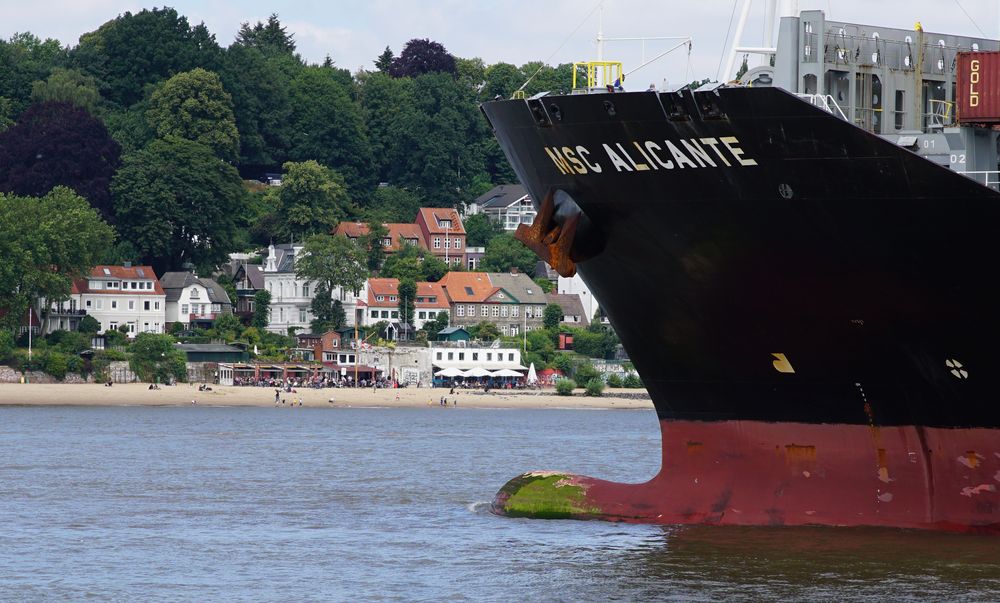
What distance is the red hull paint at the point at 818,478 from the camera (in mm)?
26969

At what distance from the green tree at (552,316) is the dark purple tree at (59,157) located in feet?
119

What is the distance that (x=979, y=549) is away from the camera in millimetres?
26641

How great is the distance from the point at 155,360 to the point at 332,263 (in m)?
25.4

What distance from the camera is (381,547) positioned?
104 feet

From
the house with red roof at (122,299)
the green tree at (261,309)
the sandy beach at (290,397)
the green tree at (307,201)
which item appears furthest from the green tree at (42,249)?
the green tree at (307,201)

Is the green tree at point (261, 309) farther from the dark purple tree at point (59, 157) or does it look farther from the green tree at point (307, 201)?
the dark purple tree at point (59, 157)

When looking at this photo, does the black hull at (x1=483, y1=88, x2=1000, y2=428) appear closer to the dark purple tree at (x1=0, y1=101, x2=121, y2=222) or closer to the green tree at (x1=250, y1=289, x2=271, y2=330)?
the green tree at (x1=250, y1=289, x2=271, y2=330)

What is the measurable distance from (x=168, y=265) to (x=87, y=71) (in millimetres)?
35164

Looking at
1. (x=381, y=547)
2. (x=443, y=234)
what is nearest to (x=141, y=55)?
(x=443, y=234)

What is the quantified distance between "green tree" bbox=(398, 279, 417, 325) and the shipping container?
11755 cm

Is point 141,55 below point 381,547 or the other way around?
the other way around

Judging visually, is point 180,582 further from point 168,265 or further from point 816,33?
point 168,265

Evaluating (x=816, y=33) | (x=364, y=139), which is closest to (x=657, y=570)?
(x=816, y=33)

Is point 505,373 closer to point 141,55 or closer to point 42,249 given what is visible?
point 42,249
